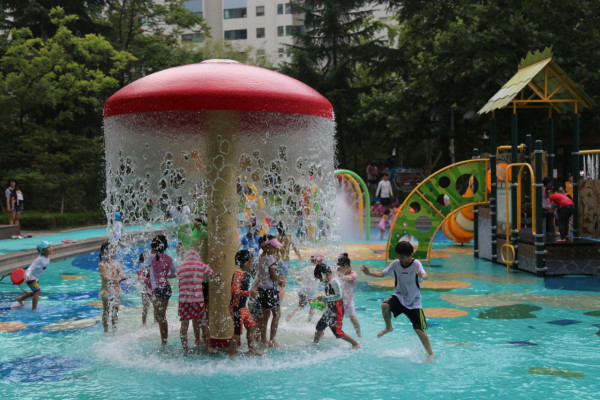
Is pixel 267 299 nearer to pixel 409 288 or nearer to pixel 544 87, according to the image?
pixel 409 288

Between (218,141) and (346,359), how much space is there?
2.77 m

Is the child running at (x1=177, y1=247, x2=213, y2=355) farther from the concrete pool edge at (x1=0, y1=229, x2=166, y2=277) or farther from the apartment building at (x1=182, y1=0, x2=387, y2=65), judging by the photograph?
the apartment building at (x1=182, y1=0, x2=387, y2=65)

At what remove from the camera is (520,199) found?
13688 millimetres

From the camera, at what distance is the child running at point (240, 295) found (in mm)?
7051

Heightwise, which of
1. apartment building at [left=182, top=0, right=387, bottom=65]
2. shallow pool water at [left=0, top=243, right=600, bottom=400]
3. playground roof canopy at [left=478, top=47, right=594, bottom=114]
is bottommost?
shallow pool water at [left=0, top=243, right=600, bottom=400]

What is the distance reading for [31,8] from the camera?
1219 inches

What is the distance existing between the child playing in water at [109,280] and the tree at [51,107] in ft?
62.7

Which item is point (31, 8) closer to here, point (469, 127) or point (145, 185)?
point (469, 127)

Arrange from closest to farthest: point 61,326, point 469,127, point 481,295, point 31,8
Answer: point 61,326
point 481,295
point 469,127
point 31,8

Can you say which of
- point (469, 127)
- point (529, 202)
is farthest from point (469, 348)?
point (469, 127)

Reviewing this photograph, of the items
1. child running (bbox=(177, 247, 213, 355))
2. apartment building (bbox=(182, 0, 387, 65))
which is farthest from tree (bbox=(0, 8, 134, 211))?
apartment building (bbox=(182, 0, 387, 65))

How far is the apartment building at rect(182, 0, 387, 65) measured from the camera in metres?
65.4

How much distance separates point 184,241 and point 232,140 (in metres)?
1.59

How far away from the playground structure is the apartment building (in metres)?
51.8
